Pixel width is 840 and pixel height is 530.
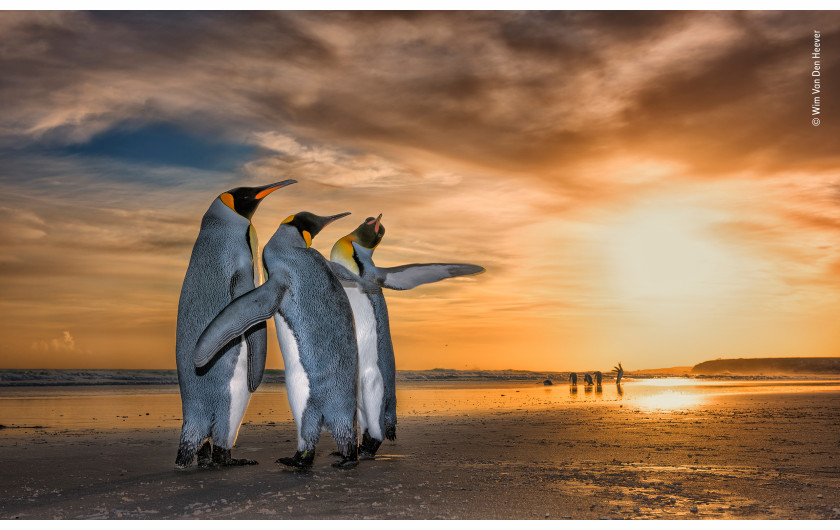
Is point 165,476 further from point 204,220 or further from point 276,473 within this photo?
point 204,220

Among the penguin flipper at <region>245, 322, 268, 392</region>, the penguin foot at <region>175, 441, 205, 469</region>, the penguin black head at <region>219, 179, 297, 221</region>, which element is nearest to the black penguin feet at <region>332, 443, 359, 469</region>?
the penguin flipper at <region>245, 322, 268, 392</region>

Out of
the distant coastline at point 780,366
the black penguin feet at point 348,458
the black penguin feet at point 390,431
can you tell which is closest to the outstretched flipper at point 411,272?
the black penguin feet at point 390,431

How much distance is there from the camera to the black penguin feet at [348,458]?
405cm

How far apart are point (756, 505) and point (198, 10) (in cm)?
502

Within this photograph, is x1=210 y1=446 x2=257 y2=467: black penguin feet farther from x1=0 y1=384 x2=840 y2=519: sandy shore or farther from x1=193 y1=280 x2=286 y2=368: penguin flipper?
x1=193 y1=280 x2=286 y2=368: penguin flipper

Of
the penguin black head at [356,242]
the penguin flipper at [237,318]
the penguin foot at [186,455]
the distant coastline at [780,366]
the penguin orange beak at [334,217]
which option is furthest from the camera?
the distant coastline at [780,366]

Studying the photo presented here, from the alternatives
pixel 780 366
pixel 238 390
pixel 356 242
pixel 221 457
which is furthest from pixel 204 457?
pixel 780 366

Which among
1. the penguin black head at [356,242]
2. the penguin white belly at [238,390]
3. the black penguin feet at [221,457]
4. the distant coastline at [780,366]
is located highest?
the penguin black head at [356,242]

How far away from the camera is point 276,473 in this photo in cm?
393

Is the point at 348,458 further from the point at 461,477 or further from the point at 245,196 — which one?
the point at 245,196

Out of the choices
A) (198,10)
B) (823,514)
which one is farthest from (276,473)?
(198,10)

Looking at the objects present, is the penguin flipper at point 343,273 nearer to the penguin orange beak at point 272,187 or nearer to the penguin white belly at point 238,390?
the penguin orange beak at point 272,187

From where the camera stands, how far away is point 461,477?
3744mm

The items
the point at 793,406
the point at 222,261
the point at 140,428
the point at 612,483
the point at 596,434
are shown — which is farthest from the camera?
the point at 793,406
